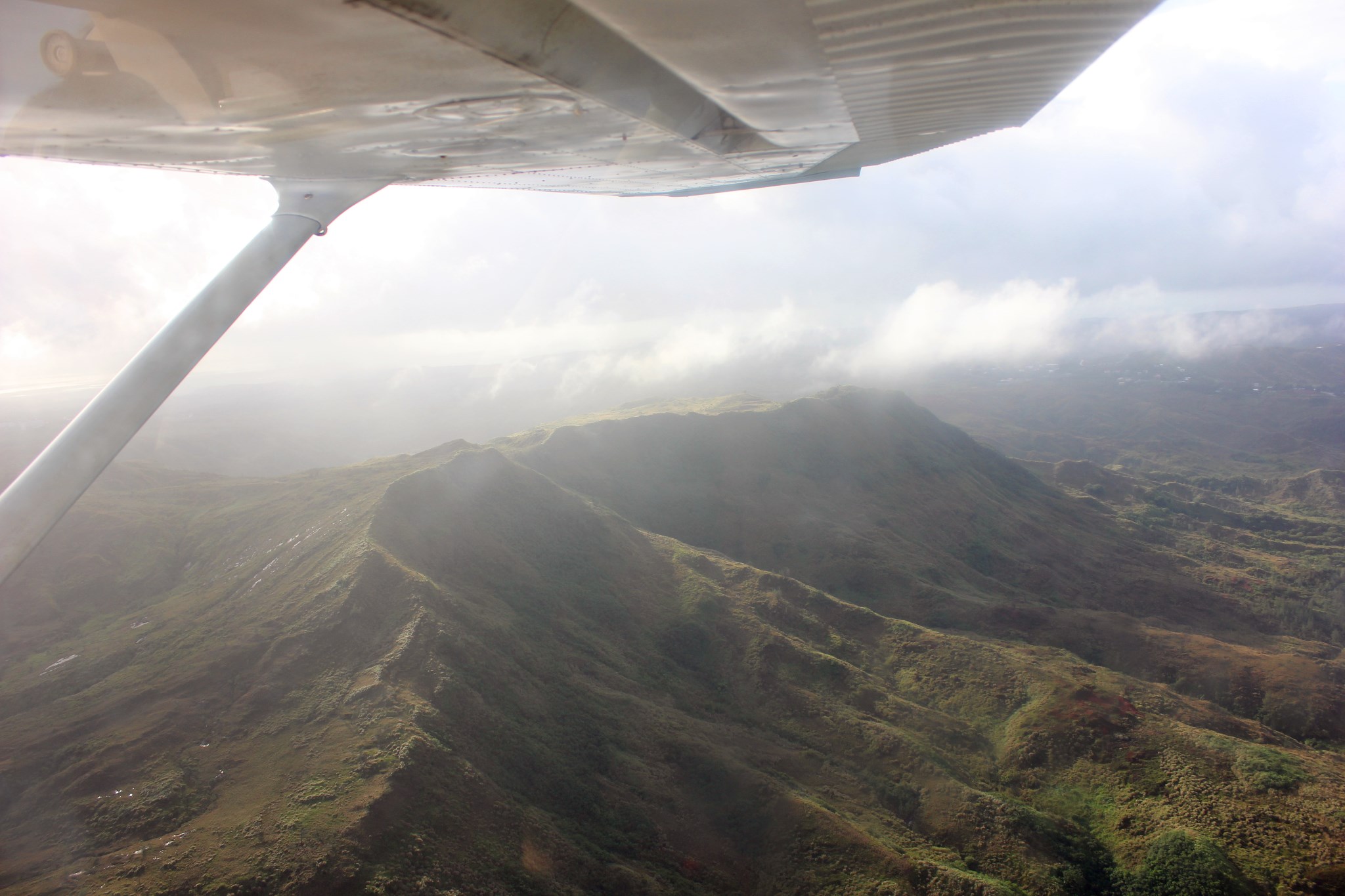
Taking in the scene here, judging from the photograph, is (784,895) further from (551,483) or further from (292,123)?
(551,483)

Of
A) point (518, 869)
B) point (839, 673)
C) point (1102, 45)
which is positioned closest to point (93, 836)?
point (518, 869)

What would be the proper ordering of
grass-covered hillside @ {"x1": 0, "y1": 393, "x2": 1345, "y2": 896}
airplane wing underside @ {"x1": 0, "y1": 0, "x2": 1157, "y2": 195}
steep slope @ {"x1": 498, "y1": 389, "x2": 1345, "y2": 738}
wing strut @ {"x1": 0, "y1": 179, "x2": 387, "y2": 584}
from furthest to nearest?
steep slope @ {"x1": 498, "y1": 389, "x2": 1345, "y2": 738} < grass-covered hillside @ {"x1": 0, "y1": 393, "x2": 1345, "y2": 896} < wing strut @ {"x1": 0, "y1": 179, "x2": 387, "y2": 584} < airplane wing underside @ {"x1": 0, "y1": 0, "x2": 1157, "y2": 195}

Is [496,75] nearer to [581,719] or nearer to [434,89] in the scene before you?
[434,89]

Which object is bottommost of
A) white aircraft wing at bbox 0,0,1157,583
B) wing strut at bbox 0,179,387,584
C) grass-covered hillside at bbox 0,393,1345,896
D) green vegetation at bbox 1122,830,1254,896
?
green vegetation at bbox 1122,830,1254,896

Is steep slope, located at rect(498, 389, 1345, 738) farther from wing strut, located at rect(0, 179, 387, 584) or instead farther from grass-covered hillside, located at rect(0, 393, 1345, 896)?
wing strut, located at rect(0, 179, 387, 584)

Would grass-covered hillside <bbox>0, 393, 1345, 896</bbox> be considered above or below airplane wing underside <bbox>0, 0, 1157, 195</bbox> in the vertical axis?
below

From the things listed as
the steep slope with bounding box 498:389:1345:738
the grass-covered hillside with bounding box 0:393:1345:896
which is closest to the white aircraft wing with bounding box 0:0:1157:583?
the grass-covered hillside with bounding box 0:393:1345:896

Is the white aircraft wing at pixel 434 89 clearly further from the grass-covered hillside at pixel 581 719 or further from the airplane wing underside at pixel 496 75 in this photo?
the grass-covered hillside at pixel 581 719
